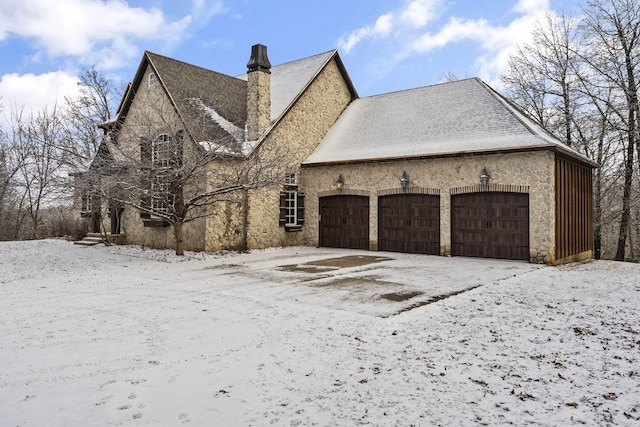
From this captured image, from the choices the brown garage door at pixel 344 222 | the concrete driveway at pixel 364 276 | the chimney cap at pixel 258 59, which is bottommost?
the concrete driveway at pixel 364 276

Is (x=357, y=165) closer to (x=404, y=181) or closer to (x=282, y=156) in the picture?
(x=404, y=181)

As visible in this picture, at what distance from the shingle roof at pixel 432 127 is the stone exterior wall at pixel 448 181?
406 millimetres

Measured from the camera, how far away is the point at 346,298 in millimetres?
7117

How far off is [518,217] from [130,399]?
11.9 metres

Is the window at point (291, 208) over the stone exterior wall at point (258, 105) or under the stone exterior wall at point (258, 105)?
under

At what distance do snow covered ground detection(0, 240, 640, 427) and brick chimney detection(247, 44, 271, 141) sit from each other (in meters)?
7.59

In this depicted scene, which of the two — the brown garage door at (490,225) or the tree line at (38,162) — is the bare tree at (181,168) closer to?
the brown garage door at (490,225)

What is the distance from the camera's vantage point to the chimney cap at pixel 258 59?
1523 cm

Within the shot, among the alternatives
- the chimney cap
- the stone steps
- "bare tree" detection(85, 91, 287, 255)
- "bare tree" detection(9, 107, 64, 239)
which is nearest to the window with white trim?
"bare tree" detection(85, 91, 287, 255)

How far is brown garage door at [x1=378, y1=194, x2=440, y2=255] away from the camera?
14250 mm

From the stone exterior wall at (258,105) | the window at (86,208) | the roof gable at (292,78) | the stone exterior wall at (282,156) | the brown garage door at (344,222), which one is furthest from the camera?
the window at (86,208)

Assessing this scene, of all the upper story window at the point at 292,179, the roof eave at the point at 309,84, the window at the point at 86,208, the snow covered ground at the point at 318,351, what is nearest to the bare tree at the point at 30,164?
the window at the point at 86,208

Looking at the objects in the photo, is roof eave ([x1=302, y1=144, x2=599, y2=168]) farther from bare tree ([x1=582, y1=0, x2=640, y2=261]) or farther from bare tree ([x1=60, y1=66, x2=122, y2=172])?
bare tree ([x1=60, y1=66, x2=122, y2=172])

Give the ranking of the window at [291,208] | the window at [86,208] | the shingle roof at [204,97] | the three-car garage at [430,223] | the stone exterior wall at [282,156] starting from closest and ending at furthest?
the three-car garage at [430,223], the shingle roof at [204,97], the stone exterior wall at [282,156], the window at [291,208], the window at [86,208]
